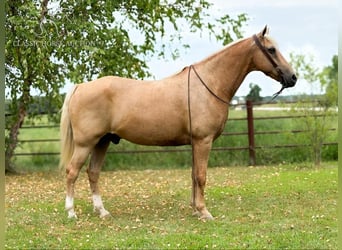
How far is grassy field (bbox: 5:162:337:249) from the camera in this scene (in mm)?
4312

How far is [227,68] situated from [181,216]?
1.72 metres

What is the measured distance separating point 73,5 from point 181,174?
4.00 meters

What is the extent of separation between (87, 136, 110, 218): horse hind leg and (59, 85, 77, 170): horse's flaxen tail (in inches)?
11.1

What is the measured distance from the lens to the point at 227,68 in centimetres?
536

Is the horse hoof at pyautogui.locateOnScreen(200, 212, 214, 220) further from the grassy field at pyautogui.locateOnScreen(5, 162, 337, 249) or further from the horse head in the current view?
the horse head

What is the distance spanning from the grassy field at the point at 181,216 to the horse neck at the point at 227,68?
1.42 metres

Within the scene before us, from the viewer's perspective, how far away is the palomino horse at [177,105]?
519cm

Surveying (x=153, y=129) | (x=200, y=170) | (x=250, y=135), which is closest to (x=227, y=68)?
(x=153, y=129)

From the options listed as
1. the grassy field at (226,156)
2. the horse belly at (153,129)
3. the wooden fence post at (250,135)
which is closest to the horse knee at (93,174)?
the horse belly at (153,129)

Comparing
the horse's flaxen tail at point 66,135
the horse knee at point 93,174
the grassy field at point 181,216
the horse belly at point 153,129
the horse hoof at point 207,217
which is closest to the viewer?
the grassy field at point 181,216

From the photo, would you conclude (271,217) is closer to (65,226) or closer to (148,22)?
(65,226)

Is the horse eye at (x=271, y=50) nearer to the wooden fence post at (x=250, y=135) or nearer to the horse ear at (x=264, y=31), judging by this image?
the horse ear at (x=264, y=31)

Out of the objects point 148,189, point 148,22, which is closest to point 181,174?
point 148,189

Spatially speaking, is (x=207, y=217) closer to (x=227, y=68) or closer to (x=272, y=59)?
(x=227, y=68)
